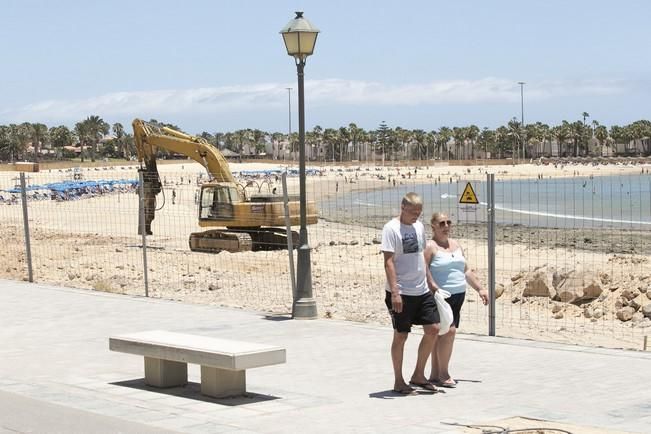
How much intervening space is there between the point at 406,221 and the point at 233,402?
6.75 ft

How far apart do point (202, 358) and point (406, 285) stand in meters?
1.78

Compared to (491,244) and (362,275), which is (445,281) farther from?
(362,275)

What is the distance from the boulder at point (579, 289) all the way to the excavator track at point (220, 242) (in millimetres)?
13489

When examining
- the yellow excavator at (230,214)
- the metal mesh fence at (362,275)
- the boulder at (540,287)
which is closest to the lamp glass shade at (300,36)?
the metal mesh fence at (362,275)

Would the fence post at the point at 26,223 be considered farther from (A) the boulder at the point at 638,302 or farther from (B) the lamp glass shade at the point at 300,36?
(A) the boulder at the point at 638,302

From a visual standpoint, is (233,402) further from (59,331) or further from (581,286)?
(581,286)

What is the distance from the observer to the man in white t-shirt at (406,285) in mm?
9320

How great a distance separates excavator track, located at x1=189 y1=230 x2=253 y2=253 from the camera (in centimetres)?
3041

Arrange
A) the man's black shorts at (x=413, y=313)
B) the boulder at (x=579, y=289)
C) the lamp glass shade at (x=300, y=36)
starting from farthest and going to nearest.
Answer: the boulder at (x=579, y=289)
the lamp glass shade at (x=300, y=36)
the man's black shorts at (x=413, y=313)

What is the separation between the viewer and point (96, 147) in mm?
183750

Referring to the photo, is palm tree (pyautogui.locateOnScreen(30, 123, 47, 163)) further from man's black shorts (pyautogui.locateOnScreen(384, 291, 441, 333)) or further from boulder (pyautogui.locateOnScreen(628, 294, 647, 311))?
man's black shorts (pyautogui.locateOnScreen(384, 291, 441, 333))

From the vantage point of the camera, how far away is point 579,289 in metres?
17.8

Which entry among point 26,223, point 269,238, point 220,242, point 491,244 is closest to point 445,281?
point 491,244

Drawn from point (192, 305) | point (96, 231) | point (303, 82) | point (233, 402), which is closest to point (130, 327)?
point (192, 305)
